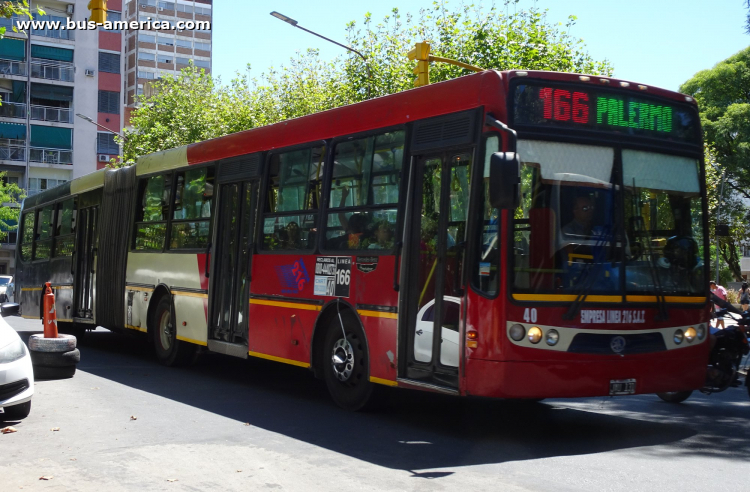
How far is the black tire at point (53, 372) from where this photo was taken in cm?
1177

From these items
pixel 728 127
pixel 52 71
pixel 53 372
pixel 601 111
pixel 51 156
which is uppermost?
A: pixel 52 71

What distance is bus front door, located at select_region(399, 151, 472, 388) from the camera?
26.7ft

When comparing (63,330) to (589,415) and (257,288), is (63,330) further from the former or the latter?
(589,415)

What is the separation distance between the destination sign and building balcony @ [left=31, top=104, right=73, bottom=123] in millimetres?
56115

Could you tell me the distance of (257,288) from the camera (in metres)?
11.4

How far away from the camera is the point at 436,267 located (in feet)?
27.7

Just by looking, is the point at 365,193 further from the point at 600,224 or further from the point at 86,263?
the point at 86,263

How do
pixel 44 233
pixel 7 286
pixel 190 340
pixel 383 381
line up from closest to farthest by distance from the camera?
pixel 383 381
pixel 190 340
pixel 44 233
pixel 7 286

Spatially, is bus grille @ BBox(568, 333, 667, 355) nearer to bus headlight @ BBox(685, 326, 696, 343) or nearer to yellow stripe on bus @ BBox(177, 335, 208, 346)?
bus headlight @ BBox(685, 326, 696, 343)

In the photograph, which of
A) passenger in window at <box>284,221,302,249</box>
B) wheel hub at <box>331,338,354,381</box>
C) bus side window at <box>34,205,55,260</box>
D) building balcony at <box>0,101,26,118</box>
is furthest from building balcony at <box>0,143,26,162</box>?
wheel hub at <box>331,338,354,381</box>

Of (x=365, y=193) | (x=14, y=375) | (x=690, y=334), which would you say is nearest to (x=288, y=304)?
(x=365, y=193)

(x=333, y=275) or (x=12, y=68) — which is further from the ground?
(x=12, y=68)

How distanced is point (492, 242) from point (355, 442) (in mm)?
1973

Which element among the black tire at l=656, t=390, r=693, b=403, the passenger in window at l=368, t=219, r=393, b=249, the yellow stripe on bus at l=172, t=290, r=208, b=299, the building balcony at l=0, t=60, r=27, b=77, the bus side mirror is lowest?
the black tire at l=656, t=390, r=693, b=403
